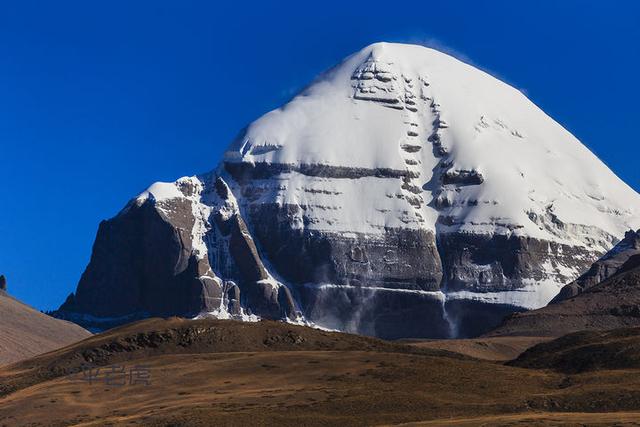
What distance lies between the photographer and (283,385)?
6270 inches

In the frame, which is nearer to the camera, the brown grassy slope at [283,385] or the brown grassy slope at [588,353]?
the brown grassy slope at [283,385]

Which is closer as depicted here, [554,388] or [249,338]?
[554,388]

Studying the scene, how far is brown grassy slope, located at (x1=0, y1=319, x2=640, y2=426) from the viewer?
140375 millimetres

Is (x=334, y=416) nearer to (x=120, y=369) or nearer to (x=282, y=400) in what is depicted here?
(x=282, y=400)

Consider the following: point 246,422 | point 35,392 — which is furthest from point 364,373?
point 35,392

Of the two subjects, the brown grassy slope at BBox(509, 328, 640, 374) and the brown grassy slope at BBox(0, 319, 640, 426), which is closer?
the brown grassy slope at BBox(0, 319, 640, 426)

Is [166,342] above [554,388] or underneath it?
above

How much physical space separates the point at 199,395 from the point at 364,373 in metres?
16.5

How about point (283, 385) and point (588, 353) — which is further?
point (588, 353)

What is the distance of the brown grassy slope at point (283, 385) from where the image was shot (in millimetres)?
140375

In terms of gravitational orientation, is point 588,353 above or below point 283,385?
above

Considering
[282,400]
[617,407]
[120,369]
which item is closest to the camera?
[617,407]

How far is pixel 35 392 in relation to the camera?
16975cm

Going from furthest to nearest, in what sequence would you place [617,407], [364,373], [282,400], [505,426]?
[364,373], [282,400], [617,407], [505,426]
